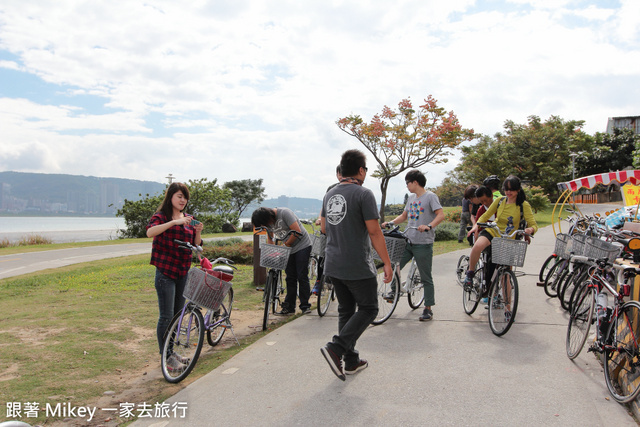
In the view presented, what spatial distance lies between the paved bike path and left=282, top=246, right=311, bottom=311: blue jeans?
914mm

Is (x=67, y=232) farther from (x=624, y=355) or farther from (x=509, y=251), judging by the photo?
(x=624, y=355)

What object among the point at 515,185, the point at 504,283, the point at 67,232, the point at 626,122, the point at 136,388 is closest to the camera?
the point at 136,388

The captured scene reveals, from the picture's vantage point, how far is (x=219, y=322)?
5297mm

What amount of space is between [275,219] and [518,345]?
3383 millimetres

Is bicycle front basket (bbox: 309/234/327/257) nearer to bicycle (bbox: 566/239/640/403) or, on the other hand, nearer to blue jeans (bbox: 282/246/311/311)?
blue jeans (bbox: 282/246/311/311)

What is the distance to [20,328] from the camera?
6555mm

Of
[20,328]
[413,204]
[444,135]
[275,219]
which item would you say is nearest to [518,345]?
[413,204]

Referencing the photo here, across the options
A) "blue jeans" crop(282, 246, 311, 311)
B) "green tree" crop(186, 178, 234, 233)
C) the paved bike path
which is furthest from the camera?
"green tree" crop(186, 178, 234, 233)

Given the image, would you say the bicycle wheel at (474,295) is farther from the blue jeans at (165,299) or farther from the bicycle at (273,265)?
the blue jeans at (165,299)

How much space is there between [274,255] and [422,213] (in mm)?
2066

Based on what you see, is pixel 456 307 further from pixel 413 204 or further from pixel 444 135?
pixel 444 135

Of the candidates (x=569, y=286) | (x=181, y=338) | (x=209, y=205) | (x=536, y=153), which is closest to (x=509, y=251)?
(x=569, y=286)

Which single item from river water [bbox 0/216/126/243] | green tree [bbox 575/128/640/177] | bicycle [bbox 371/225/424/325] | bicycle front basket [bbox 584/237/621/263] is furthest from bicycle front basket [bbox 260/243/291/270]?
green tree [bbox 575/128/640/177]

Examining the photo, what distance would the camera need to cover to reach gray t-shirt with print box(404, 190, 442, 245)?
6117 mm
